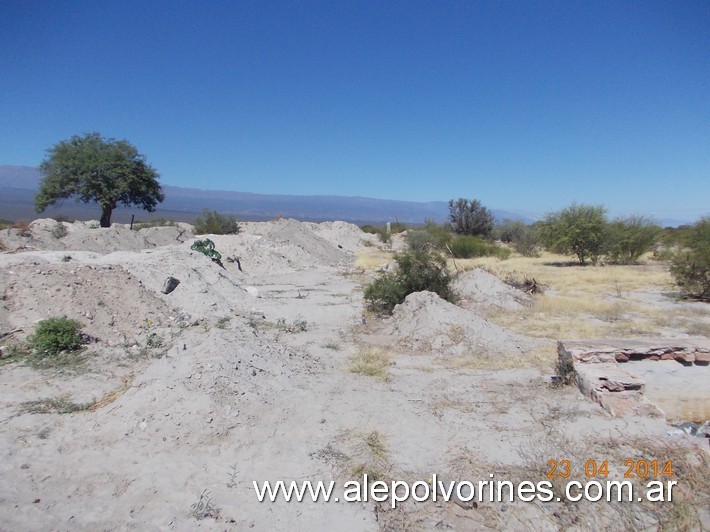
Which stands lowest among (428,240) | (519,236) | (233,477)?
(233,477)

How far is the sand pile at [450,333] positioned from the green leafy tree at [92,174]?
2197cm

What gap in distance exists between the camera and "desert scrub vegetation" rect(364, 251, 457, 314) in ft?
38.3

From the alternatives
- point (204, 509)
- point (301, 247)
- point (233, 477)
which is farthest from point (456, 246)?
point (204, 509)

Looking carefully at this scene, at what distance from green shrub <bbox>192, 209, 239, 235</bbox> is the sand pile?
2432cm

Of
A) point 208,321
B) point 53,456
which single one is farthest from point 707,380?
point 208,321

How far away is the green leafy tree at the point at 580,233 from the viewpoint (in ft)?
73.8

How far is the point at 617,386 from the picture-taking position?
566 centimetres

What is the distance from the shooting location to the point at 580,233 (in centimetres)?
2255

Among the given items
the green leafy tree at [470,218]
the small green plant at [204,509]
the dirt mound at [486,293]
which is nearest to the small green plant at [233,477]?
the small green plant at [204,509]

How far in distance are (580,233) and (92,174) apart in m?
27.4

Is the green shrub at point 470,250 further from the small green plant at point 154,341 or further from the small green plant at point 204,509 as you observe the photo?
the small green plant at point 204,509

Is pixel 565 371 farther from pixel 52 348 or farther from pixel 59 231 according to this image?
pixel 59 231
